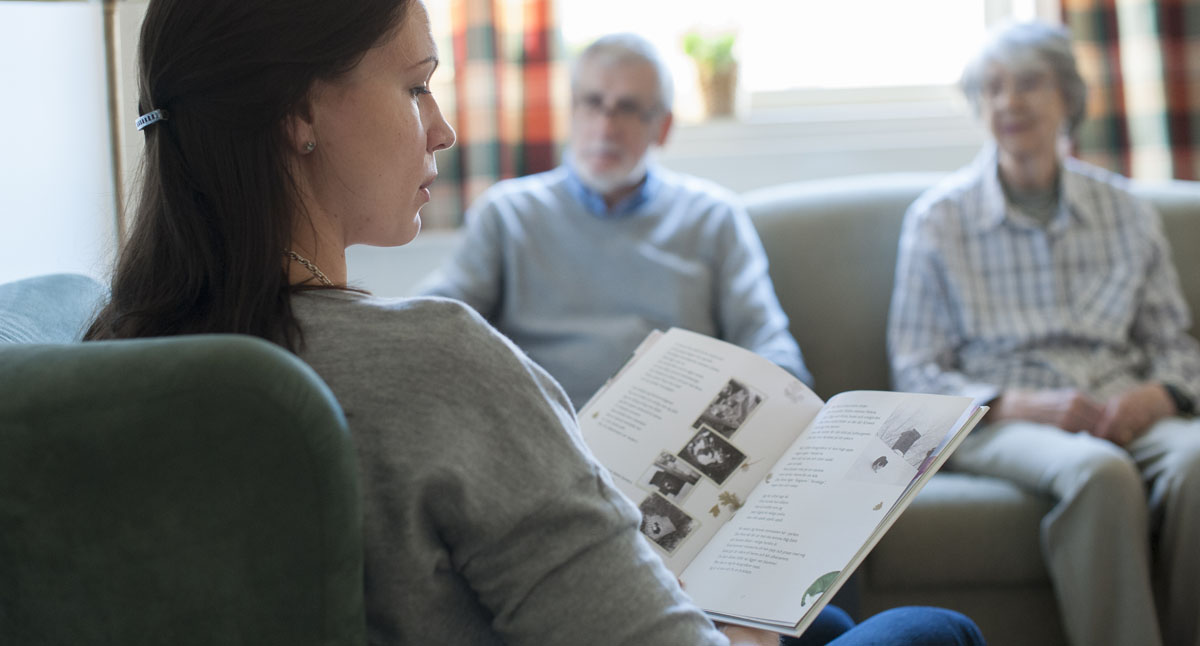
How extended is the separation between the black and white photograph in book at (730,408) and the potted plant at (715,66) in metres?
2.06

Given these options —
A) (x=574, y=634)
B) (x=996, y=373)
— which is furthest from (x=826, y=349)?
(x=574, y=634)

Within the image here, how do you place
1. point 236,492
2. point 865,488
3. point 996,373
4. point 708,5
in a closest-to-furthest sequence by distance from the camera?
point 236,492 → point 865,488 → point 996,373 → point 708,5

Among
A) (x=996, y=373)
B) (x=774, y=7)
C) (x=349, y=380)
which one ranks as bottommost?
(x=996, y=373)

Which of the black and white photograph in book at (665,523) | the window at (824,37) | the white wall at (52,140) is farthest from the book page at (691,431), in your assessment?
the window at (824,37)

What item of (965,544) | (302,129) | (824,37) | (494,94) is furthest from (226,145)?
(824,37)

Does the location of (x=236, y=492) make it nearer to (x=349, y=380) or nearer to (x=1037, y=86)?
(x=349, y=380)

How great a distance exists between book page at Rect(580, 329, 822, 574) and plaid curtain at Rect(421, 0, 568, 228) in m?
1.75

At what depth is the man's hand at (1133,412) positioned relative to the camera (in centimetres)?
203

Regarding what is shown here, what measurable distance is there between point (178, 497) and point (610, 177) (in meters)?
1.82

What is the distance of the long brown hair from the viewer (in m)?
0.76

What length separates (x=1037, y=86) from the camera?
2.39m

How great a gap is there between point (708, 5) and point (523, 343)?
4.66ft

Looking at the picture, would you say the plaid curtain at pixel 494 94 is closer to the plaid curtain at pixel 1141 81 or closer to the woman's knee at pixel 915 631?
the plaid curtain at pixel 1141 81

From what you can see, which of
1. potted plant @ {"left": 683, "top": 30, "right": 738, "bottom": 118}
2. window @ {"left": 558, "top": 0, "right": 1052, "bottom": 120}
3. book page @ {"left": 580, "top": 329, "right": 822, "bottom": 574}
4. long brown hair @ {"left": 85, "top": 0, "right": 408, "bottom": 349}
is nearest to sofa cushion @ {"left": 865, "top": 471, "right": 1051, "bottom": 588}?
book page @ {"left": 580, "top": 329, "right": 822, "bottom": 574}
